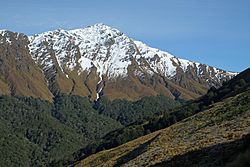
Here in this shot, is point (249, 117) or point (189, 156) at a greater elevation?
point (249, 117)

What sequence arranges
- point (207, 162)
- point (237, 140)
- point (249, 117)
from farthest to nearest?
point (249, 117)
point (237, 140)
point (207, 162)

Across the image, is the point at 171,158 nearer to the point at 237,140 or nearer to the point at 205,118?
the point at 237,140

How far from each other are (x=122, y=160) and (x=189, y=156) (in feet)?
80.9

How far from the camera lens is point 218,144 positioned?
34625 millimetres

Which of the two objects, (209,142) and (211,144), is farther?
(209,142)

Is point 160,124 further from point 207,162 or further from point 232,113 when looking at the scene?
point 207,162

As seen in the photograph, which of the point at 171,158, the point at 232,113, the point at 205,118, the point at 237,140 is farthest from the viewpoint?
the point at 205,118

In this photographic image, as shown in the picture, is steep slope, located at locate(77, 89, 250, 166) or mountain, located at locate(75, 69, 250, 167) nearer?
mountain, located at locate(75, 69, 250, 167)

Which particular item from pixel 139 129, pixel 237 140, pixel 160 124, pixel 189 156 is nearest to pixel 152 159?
pixel 189 156

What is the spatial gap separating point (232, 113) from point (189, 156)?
56.2 ft

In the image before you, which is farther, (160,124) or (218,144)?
(160,124)

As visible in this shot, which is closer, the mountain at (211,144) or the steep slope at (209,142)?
the mountain at (211,144)

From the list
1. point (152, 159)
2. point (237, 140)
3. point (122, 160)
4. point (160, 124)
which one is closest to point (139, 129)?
point (160, 124)

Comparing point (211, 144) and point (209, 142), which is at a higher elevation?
point (209, 142)
